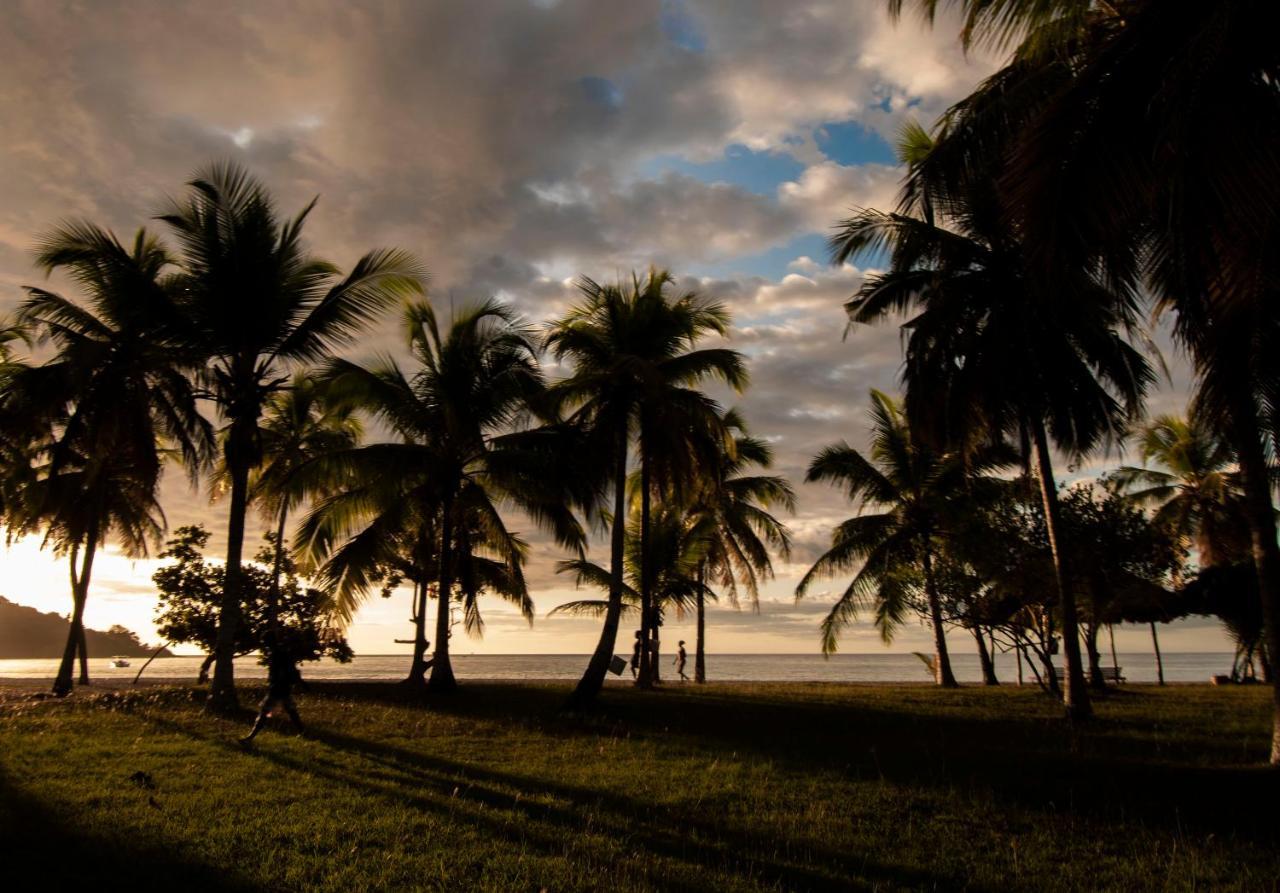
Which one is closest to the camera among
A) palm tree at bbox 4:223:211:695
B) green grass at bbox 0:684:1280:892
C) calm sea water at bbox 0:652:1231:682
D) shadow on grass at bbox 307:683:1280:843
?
green grass at bbox 0:684:1280:892

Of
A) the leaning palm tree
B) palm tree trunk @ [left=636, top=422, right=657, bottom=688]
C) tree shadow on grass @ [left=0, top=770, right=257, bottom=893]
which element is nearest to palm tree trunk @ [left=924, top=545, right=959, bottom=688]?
the leaning palm tree

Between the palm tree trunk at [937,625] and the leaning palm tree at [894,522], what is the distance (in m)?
0.03

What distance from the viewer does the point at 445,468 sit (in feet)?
62.4

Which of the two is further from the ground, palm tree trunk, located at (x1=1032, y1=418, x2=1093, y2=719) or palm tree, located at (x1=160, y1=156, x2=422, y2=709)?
palm tree, located at (x1=160, y1=156, x2=422, y2=709)

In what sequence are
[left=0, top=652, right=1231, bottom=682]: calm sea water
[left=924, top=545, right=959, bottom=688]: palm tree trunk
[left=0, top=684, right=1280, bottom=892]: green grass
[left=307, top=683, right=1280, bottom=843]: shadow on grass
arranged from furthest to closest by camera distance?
[left=0, top=652, right=1231, bottom=682]: calm sea water
[left=924, top=545, right=959, bottom=688]: palm tree trunk
[left=307, top=683, right=1280, bottom=843]: shadow on grass
[left=0, top=684, right=1280, bottom=892]: green grass

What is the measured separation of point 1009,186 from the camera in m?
6.18

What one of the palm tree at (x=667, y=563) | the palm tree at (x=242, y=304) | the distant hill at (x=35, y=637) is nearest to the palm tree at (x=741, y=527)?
the palm tree at (x=667, y=563)

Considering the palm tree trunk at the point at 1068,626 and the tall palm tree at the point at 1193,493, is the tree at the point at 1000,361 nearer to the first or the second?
the palm tree trunk at the point at 1068,626

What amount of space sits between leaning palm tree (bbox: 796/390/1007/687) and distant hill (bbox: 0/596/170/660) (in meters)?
149

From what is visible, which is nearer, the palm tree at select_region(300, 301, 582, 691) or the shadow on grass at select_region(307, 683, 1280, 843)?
the shadow on grass at select_region(307, 683, 1280, 843)

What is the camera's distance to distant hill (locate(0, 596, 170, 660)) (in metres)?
144

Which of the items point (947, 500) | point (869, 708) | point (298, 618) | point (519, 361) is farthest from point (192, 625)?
point (947, 500)

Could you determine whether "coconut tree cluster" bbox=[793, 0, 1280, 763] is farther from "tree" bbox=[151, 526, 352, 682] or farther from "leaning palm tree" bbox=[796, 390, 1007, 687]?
"tree" bbox=[151, 526, 352, 682]

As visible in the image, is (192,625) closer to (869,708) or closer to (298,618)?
(298,618)
